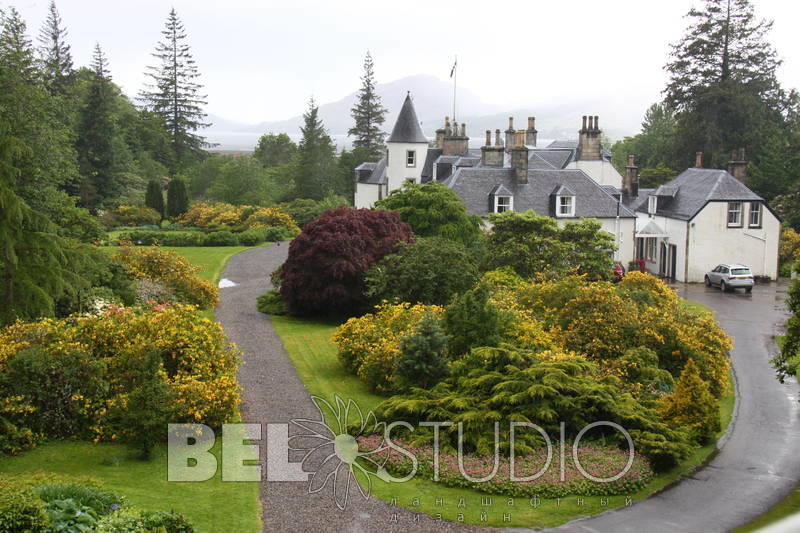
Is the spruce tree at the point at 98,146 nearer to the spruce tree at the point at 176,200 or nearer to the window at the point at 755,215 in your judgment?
the spruce tree at the point at 176,200

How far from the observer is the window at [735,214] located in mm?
44125

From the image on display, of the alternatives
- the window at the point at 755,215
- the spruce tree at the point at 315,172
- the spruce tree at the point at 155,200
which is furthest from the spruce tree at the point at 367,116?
the window at the point at 755,215

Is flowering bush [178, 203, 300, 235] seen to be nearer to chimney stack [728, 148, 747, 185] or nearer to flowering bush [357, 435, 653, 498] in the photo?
chimney stack [728, 148, 747, 185]

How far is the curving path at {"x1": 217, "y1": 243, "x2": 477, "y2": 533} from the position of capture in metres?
13.5

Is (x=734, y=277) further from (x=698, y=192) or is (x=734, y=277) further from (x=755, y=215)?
(x=698, y=192)

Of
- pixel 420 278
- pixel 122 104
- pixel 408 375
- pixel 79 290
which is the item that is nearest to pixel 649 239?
pixel 420 278

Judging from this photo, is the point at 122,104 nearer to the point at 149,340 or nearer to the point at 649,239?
the point at 649,239

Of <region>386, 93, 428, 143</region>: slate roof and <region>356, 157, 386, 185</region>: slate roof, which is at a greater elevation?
<region>386, 93, 428, 143</region>: slate roof

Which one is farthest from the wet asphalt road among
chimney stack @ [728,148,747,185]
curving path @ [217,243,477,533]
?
chimney stack @ [728,148,747,185]

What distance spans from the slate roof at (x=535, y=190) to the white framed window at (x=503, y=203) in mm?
467

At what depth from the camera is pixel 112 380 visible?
17.9 metres

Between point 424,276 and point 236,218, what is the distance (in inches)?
1221

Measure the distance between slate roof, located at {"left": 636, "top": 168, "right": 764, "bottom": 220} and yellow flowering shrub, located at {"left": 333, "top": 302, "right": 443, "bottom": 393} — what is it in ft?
82.0

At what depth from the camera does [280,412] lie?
61.6 feet
